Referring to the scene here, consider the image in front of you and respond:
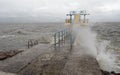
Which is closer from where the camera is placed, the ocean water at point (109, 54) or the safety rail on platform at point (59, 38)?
the ocean water at point (109, 54)

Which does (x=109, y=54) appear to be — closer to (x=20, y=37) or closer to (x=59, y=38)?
(x=59, y=38)

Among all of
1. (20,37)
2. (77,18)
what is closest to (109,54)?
(77,18)

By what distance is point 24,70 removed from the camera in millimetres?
7820

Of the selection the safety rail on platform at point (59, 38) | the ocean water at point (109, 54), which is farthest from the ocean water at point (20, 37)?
the ocean water at point (109, 54)

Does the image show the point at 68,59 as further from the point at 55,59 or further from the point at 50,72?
the point at 50,72

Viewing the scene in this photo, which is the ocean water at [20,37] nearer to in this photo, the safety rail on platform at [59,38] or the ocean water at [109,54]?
A: the safety rail on platform at [59,38]

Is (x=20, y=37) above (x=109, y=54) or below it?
below

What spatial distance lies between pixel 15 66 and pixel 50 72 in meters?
2.10

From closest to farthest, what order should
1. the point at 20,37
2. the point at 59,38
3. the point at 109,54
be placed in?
the point at 59,38 → the point at 109,54 → the point at 20,37

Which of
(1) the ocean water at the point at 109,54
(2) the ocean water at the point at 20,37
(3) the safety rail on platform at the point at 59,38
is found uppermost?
(3) the safety rail on platform at the point at 59,38

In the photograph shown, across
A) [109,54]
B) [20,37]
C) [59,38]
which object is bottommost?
[20,37]

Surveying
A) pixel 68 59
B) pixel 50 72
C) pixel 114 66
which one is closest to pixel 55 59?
pixel 68 59

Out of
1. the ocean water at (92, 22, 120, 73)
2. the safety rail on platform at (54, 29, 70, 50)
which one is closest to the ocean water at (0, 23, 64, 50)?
the safety rail on platform at (54, 29, 70, 50)

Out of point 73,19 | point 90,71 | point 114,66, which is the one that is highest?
point 73,19
